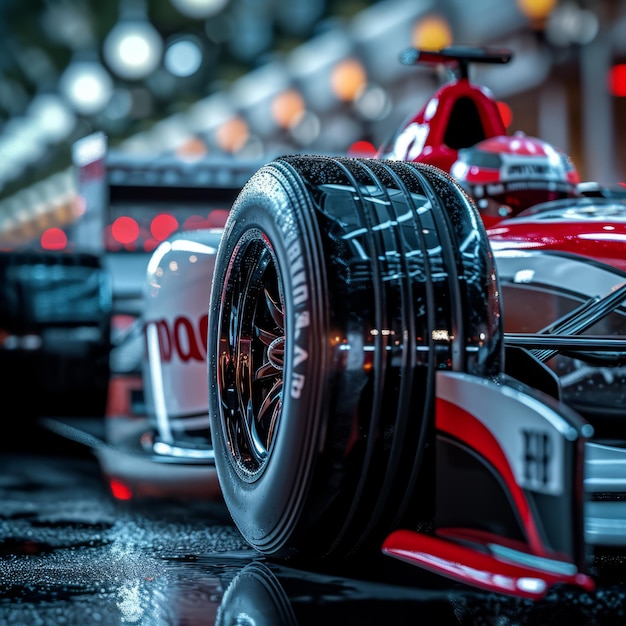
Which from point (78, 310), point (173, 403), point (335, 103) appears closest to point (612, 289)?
point (173, 403)

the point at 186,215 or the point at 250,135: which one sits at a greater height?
the point at 250,135

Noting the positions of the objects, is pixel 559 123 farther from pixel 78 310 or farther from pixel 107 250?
pixel 78 310

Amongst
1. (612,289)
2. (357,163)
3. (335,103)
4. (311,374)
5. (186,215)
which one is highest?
(335,103)

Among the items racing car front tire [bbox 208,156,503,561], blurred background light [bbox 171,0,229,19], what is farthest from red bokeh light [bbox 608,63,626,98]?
racing car front tire [bbox 208,156,503,561]

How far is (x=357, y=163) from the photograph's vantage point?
249cm

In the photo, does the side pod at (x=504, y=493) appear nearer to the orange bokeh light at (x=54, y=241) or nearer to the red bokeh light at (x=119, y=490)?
the red bokeh light at (x=119, y=490)

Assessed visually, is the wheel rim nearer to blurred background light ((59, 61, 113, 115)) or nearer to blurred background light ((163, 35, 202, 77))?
blurred background light ((59, 61, 113, 115))

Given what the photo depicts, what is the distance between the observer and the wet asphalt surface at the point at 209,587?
211 centimetres

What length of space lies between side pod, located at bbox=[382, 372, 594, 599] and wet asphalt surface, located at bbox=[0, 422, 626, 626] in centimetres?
17

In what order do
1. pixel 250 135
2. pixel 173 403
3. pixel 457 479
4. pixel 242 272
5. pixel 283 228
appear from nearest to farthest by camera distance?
1. pixel 457 479
2. pixel 283 228
3. pixel 242 272
4. pixel 173 403
5. pixel 250 135

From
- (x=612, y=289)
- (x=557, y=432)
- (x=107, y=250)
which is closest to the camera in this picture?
(x=557, y=432)

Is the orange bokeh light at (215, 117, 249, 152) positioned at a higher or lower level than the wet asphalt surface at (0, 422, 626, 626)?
higher

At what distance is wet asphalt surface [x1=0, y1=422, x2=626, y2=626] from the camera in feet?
6.92

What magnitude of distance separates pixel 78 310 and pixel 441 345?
4.25 m
